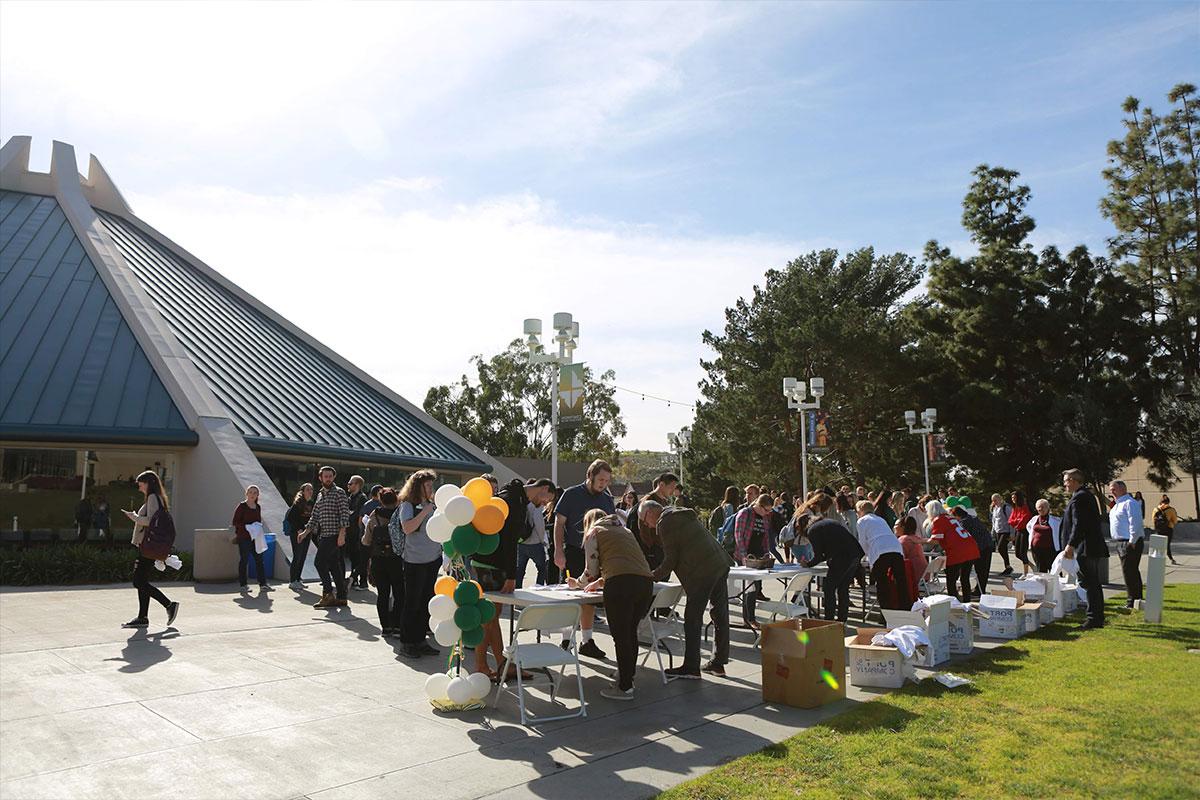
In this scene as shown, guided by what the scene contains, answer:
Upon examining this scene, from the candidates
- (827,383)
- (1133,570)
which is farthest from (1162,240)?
(1133,570)

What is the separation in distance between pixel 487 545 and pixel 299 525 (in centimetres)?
773

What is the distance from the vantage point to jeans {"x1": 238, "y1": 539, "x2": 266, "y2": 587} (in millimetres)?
13109

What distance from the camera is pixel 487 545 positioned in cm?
672

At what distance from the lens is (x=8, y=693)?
6281mm

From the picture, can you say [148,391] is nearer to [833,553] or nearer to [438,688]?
[438,688]

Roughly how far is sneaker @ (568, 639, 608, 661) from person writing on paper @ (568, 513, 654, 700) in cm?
154

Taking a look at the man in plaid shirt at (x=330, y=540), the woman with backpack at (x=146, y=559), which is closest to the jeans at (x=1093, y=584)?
the man in plaid shirt at (x=330, y=540)

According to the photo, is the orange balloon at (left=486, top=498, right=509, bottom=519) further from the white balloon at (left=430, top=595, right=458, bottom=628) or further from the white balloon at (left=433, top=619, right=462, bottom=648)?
the white balloon at (left=433, top=619, right=462, bottom=648)

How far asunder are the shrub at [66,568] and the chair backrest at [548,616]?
951cm

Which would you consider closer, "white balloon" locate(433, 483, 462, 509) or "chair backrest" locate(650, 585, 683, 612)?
"white balloon" locate(433, 483, 462, 509)

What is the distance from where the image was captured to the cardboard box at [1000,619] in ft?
31.6

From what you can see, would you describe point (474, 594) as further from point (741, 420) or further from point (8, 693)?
point (741, 420)

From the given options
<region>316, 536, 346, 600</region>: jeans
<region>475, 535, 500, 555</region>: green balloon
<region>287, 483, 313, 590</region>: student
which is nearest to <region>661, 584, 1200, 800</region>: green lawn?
<region>475, 535, 500, 555</region>: green balloon

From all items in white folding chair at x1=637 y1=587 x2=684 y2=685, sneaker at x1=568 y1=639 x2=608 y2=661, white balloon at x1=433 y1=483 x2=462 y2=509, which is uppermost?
white balloon at x1=433 y1=483 x2=462 y2=509
